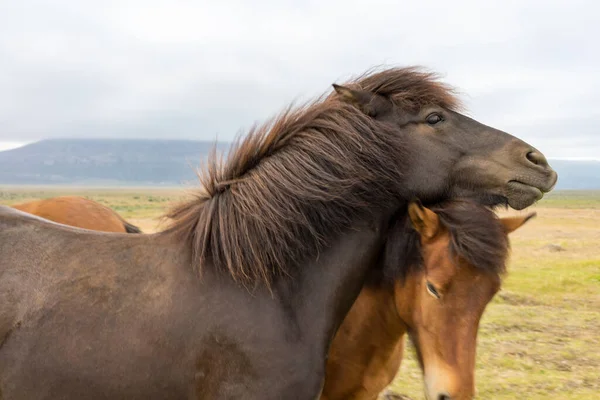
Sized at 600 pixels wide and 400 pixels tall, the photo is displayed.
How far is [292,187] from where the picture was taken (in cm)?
274

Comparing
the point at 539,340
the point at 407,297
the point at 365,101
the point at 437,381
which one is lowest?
the point at 539,340

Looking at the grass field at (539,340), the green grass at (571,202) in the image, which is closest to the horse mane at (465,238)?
the grass field at (539,340)

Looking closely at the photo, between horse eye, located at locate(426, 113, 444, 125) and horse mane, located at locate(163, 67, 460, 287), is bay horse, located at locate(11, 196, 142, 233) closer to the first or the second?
horse mane, located at locate(163, 67, 460, 287)

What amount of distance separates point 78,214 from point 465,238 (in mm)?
4693

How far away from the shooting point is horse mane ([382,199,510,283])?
3.05 m

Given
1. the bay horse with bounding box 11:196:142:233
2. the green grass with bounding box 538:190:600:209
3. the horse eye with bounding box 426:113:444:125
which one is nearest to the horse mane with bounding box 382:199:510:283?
the horse eye with bounding box 426:113:444:125

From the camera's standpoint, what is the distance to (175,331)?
2410mm

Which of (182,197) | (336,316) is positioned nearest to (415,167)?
(336,316)

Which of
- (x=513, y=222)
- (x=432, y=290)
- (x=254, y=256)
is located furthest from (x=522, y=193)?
(x=254, y=256)

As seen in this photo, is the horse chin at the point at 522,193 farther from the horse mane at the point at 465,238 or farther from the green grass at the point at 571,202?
the green grass at the point at 571,202

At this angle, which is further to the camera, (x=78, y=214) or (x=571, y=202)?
(x=571, y=202)

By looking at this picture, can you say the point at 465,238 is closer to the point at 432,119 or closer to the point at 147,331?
the point at 432,119

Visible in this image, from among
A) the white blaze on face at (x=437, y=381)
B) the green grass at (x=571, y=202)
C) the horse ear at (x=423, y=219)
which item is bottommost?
the green grass at (x=571, y=202)

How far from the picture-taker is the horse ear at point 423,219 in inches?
120
